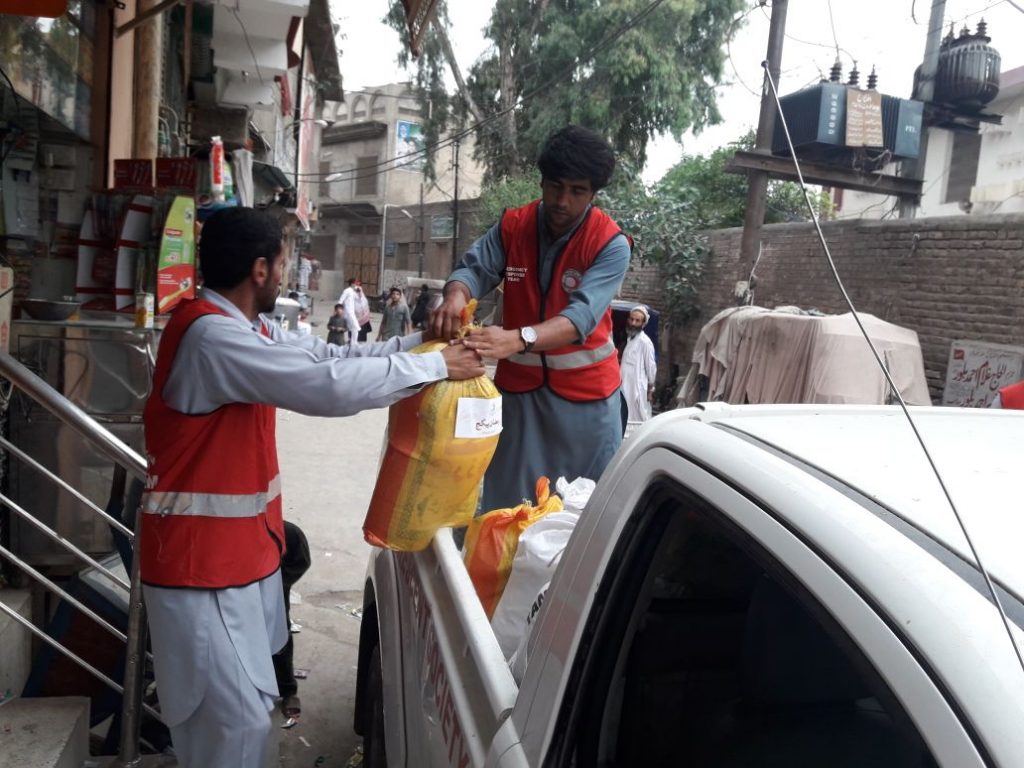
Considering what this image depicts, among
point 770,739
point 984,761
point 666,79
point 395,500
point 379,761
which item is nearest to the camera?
point 984,761

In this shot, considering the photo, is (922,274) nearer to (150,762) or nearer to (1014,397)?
(1014,397)

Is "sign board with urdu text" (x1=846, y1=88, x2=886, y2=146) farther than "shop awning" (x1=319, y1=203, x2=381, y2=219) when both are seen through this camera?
No

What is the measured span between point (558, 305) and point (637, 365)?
5852 mm

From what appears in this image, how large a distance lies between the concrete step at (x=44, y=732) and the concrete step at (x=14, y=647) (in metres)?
0.54

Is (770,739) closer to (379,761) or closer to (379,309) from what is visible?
(379,761)

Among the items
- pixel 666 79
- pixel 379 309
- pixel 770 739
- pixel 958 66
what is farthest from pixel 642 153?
pixel 770 739

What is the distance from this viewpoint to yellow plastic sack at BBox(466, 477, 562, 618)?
2.05 metres

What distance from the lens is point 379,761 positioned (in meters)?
2.37

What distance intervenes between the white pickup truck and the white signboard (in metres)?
7.09

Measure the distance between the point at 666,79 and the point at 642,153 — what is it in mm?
2013

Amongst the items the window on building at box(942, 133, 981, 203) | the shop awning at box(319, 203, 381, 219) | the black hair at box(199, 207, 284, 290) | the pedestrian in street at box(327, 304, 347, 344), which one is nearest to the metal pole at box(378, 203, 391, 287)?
the shop awning at box(319, 203, 381, 219)

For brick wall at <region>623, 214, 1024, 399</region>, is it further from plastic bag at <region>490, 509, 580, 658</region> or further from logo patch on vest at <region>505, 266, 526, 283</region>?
plastic bag at <region>490, 509, 580, 658</region>

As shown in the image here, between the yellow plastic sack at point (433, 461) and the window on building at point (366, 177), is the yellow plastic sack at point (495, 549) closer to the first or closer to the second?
the yellow plastic sack at point (433, 461)

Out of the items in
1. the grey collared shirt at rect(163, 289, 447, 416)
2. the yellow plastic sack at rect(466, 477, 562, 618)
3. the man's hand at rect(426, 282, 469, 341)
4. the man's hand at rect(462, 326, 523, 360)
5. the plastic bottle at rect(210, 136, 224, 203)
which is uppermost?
the plastic bottle at rect(210, 136, 224, 203)
